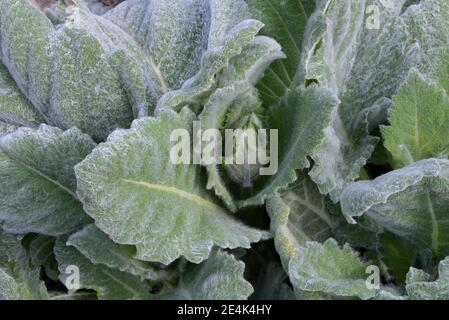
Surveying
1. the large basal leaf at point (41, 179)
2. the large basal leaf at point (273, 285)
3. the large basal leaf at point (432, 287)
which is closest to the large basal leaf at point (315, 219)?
the large basal leaf at point (273, 285)

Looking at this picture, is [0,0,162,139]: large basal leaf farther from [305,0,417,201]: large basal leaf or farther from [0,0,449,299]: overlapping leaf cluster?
[305,0,417,201]: large basal leaf

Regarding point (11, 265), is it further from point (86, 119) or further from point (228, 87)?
point (228, 87)

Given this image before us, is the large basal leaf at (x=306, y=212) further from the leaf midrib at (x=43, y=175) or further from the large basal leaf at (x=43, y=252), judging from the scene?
the large basal leaf at (x=43, y=252)

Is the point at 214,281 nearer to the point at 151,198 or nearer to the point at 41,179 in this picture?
the point at 151,198

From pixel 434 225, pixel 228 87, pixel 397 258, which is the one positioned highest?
pixel 228 87

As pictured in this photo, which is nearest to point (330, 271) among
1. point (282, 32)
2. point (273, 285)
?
point (273, 285)
